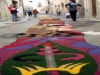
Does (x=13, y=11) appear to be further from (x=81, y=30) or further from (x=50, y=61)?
(x=50, y=61)

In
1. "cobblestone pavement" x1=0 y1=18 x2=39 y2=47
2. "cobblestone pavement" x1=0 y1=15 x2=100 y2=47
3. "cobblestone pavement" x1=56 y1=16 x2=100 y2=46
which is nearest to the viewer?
"cobblestone pavement" x1=56 y1=16 x2=100 y2=46

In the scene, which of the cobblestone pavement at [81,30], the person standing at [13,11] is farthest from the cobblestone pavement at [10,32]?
the person standing at [13,11]

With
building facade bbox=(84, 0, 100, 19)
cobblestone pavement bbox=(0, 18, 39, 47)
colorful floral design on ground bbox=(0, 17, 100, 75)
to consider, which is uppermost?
building facade bbox=(84, 0, 100, 19)

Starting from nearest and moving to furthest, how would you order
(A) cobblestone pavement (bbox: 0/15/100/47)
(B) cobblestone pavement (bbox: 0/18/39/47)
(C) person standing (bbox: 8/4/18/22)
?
(A) cobblestone pavement (bbox: 0/15/100/47)
(B) cobblestone pavement (bbox: 0/18/39/47)
(C) person standing (bbox: 8/4/18/22)

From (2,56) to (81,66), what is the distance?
1461 mm

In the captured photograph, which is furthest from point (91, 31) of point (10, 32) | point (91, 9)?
point (91, 9)

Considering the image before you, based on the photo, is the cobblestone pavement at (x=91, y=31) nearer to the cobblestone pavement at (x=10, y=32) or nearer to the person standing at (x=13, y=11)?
the cobblestone pavement at (x=10, y=32)

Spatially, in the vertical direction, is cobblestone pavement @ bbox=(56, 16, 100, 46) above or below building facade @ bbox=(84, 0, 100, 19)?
below

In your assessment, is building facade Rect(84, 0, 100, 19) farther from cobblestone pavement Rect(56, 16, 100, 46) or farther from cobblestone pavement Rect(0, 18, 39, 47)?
cobblestone pavement Rect(56, 16, 100, 46)

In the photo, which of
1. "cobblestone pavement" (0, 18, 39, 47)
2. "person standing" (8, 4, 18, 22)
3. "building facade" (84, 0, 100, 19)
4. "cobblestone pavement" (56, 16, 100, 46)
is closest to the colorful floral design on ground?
"cobblestone pavement" (56, 16, 100, 46)

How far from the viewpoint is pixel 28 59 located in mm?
3814

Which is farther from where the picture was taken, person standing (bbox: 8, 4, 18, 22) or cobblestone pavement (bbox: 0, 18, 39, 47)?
person standing (bbox: 8, 4, 18, 22)

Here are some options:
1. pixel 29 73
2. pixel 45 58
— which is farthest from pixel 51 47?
pixel 29 73

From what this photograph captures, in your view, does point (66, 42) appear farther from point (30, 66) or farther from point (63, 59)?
point (30, 66)
